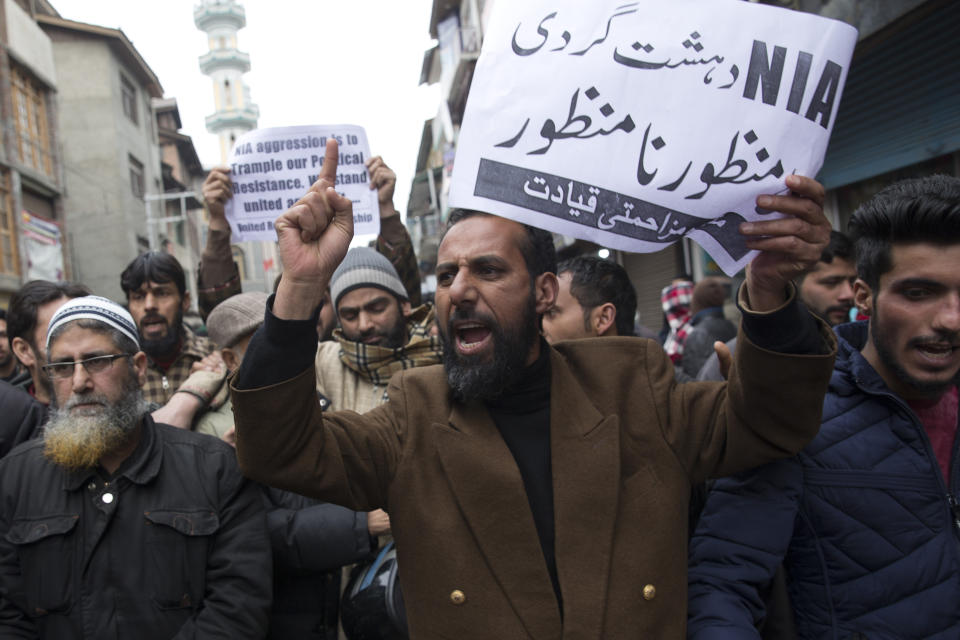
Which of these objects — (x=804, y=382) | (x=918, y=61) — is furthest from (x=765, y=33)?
(x=918, y=61)

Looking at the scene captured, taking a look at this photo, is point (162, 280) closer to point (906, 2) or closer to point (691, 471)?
point (691, 471)

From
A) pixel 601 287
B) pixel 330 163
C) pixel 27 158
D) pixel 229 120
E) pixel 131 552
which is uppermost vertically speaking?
pixel 229 120

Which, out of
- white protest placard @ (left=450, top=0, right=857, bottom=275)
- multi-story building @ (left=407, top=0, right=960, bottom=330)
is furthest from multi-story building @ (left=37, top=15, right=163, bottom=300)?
white protest placard @ (left=450, top=0, right=857, bottom=275)

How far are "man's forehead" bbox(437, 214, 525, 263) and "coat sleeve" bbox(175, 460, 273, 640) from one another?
3.49ft

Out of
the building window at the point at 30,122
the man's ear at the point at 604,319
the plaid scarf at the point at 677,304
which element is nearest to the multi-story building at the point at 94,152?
the building window at the point at 30,122

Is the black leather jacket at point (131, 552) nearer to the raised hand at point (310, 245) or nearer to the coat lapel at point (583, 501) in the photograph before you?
the raised hand at point (310, 245)

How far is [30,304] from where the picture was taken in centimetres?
305

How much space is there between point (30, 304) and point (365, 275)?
1399 millimetres

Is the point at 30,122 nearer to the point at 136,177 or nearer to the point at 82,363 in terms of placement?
the point at 136,177

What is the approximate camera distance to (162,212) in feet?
95.9

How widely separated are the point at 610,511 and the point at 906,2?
5332 mm

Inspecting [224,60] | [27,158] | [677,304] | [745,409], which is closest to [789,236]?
[745,409]

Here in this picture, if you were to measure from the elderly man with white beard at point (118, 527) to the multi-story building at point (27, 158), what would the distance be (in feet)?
54.2

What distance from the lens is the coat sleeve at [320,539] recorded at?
2412mm
